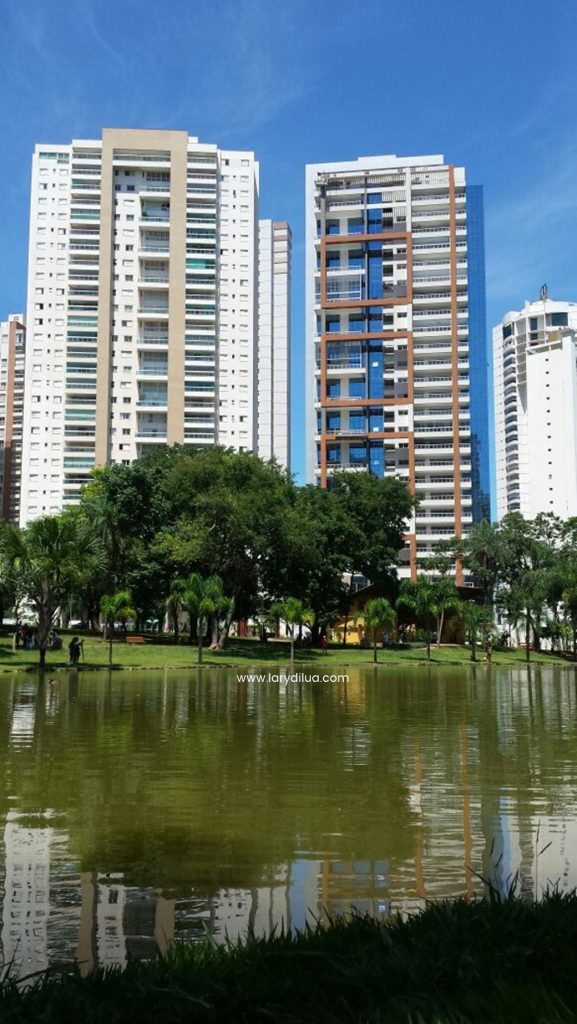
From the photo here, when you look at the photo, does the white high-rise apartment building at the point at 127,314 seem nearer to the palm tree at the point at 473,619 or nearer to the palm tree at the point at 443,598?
the palm tree at the point at 443,598

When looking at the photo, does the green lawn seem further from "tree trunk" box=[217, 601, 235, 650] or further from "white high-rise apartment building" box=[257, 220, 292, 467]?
"white high-rise apartment building" box=[257, 220, 292, 467]

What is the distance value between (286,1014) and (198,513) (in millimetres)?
49059

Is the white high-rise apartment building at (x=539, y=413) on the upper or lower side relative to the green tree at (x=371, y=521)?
upper

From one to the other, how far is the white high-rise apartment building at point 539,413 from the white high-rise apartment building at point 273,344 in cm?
3507

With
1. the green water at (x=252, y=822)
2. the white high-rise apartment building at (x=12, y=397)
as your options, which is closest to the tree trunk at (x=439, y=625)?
the green water at (x=252, y=822)

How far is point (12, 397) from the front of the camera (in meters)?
131

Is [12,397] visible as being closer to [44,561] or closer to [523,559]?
[523,559]

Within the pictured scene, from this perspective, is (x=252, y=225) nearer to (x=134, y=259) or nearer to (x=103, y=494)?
(x=134, y=259)

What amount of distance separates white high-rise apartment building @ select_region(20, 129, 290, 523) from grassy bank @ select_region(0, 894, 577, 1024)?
94204mm

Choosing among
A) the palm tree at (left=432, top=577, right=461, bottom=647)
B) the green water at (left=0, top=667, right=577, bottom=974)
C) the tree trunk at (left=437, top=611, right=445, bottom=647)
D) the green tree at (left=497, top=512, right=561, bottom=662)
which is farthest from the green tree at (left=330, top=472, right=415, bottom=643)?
the green water at (left=0, top=667, right=577, bottom=974)

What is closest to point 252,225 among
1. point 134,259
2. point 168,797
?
point 134,259

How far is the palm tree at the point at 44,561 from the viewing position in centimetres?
3366

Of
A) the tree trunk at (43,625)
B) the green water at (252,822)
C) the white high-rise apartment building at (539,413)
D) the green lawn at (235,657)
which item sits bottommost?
the green lawn at (235,657)

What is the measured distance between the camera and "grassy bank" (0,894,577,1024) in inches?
116
